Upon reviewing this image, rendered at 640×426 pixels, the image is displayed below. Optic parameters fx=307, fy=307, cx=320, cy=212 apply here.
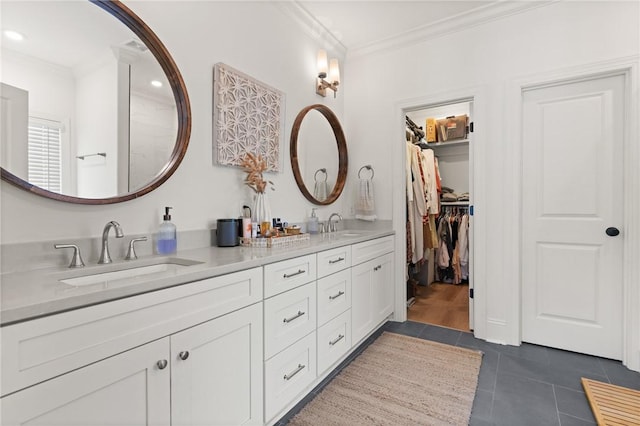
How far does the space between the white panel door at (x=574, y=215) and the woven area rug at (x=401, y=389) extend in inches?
30.0

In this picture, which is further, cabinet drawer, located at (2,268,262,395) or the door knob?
the door knob

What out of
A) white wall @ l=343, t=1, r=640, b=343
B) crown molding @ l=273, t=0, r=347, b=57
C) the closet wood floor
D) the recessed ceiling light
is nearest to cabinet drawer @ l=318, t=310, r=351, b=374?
white wall @ l=343, t=1, r=640, b=343

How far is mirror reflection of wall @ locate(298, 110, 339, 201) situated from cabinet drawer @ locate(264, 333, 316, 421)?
1.41 m

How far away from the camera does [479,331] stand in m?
2.57

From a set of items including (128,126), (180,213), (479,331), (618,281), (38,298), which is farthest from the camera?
(479,331)

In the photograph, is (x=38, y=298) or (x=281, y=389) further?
(x=281, y=389)

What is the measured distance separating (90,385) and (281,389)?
2.97 feet

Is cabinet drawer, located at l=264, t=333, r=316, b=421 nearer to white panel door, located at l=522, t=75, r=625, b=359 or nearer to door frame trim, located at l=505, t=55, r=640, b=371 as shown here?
white panel door, located at l=522, t=75, r=625, b=359

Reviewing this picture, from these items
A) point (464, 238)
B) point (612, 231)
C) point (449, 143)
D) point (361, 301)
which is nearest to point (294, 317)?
point (361, 301)

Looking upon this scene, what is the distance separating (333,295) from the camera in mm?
1950

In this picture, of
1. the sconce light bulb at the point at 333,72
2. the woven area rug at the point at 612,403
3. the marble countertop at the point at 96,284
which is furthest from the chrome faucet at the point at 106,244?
the woven area rug at the point at 612,403

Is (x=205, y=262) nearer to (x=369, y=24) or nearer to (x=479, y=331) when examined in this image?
(x=479, y=331)

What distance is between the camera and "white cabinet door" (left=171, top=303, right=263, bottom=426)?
1068mm

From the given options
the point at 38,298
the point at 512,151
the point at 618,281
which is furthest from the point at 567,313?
the point at 38,298
